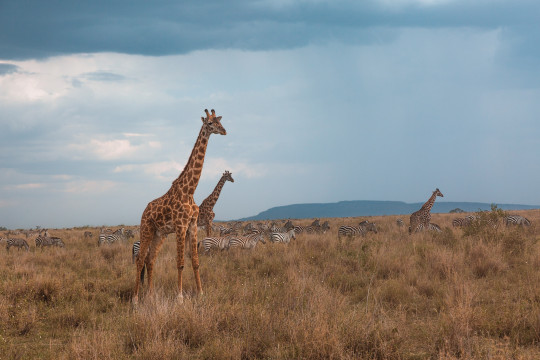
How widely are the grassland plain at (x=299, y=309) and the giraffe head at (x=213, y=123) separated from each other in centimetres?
354

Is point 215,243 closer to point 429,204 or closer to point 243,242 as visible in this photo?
point 243,242

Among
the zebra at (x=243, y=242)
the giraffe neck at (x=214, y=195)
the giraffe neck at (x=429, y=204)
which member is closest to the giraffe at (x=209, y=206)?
the giraffe neck at (x=214, y=195)

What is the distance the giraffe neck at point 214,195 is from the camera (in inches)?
749

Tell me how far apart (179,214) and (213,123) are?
2.17m

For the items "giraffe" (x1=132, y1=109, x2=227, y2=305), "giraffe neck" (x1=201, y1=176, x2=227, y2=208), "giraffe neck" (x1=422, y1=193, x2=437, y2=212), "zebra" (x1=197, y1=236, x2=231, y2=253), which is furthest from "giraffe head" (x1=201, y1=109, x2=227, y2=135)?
"giraffe neck" (x1=422, y1=193, x2=437, y2=212)

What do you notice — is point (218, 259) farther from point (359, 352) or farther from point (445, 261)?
point (359, 352)

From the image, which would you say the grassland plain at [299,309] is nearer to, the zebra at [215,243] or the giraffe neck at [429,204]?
the zebra at [215,243]

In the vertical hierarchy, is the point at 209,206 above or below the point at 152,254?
above

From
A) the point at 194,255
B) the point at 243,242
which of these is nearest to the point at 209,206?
the point at 243,242

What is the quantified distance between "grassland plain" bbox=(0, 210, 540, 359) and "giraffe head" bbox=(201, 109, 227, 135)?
354cm

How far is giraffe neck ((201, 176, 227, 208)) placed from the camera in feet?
62.4

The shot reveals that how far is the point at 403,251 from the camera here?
1396 cm

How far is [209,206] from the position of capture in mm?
18844

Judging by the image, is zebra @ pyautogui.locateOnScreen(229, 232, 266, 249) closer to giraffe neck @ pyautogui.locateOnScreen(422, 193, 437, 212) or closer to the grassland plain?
the grassland plain
